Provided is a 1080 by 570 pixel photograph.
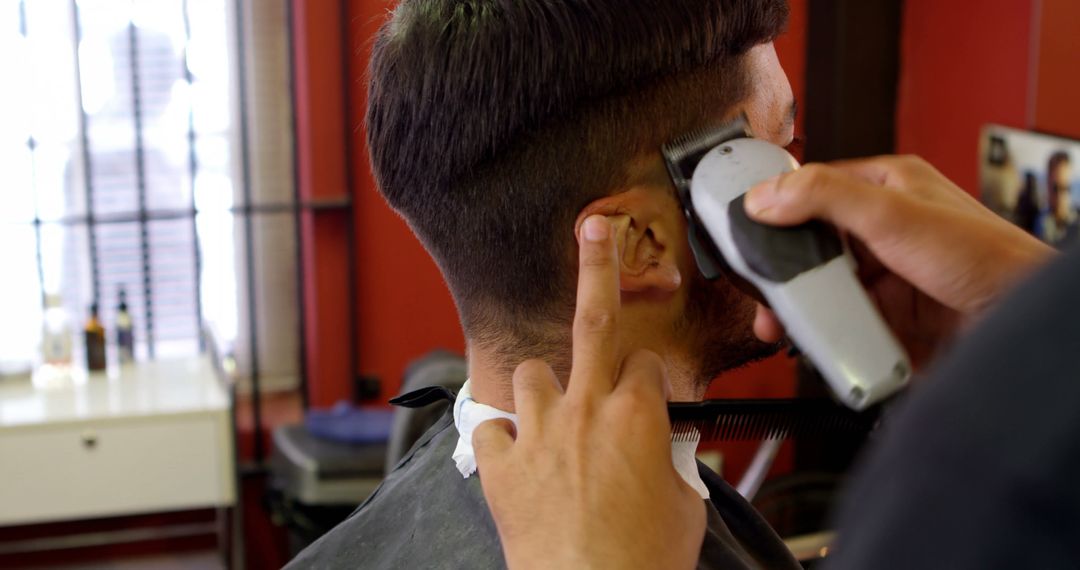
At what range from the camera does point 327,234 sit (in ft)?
11.8

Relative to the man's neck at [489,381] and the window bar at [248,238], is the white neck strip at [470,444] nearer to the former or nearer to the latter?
→ the man's neck at [489,381]

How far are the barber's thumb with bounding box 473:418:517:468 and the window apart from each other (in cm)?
270

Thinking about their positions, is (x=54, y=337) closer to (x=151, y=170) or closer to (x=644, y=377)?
(x=151, y=170)

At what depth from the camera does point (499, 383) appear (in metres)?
1.26

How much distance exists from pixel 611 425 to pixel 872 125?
329 centimetres

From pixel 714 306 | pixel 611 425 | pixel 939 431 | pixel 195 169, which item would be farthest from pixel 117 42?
pixel 939 431

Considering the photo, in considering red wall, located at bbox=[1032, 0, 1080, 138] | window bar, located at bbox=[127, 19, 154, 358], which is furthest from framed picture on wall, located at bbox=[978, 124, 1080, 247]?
window bar, located at bbox=[127, 19, 154, 358]

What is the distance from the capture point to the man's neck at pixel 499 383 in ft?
4.03

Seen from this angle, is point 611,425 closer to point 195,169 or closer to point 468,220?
point 468,220

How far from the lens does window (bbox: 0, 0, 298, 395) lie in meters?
3.37

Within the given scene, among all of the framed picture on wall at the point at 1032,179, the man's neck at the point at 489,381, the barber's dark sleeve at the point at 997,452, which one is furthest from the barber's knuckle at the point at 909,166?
the framed picture on wall at the point at 1032,179

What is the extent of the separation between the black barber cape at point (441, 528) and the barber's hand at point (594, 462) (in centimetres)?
34

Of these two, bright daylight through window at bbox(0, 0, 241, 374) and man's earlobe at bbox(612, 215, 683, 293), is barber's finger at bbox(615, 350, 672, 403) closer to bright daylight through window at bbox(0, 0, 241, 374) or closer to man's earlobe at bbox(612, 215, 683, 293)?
man's earlobe at bbox(612, 215, 683, 293)

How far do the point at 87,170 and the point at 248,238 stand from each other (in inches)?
20.7
